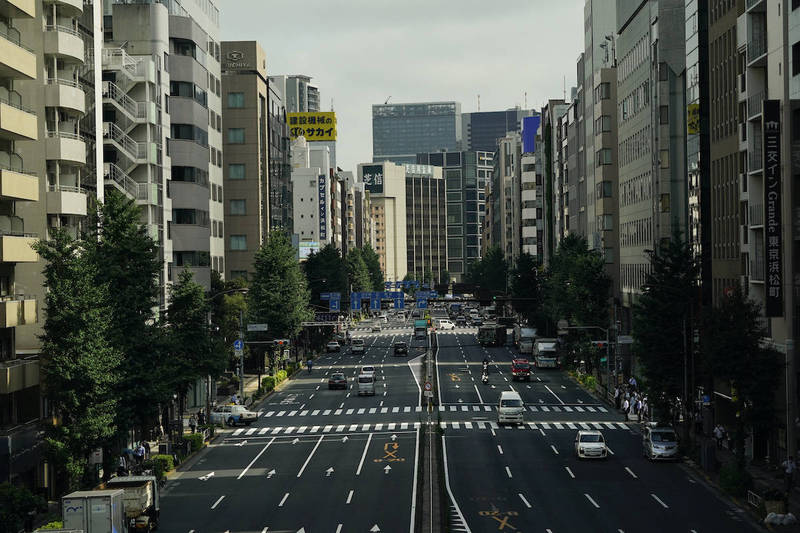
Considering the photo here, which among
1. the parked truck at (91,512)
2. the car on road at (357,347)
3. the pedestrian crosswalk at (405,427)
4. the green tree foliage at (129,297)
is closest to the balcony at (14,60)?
the green tree foliage at (129,297)

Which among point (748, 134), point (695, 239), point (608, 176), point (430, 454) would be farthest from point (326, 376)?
point (748, 134)

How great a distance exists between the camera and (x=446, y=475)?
5634 cm

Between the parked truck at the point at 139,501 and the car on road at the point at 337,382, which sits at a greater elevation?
the parked truck at the point at 139,501

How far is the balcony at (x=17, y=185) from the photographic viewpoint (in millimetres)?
52469

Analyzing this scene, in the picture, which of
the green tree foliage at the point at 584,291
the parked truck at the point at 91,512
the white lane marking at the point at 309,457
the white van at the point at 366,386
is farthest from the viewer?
the green tree foliage at the point at 584,291

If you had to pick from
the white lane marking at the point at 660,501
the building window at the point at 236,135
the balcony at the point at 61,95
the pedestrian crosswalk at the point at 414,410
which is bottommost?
the pedestrian crosswalk at the point at 414,410

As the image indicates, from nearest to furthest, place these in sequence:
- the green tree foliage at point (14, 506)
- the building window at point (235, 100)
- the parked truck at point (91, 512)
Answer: the parked truck at point (91, 512)
the green tree foliage at point (14, 506)
the building window at point (235, 100)

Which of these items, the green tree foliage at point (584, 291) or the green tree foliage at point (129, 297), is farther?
the green tree foliage at point (584, 291)

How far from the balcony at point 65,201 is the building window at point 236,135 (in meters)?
77.3

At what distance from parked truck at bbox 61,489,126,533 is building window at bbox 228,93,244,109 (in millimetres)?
105231

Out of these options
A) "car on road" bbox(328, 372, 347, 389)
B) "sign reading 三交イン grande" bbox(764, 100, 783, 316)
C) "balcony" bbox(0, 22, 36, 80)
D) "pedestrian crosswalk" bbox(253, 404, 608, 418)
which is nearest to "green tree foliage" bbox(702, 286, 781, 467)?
"sign reading 三交イン grande" bbox(764, 100, 783, 316)

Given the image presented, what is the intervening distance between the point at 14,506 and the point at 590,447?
99.2ft

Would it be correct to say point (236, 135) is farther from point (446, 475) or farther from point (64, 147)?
point (446, 475)

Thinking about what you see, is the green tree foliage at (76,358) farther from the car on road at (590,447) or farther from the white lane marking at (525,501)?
the car on road at (590,447)
